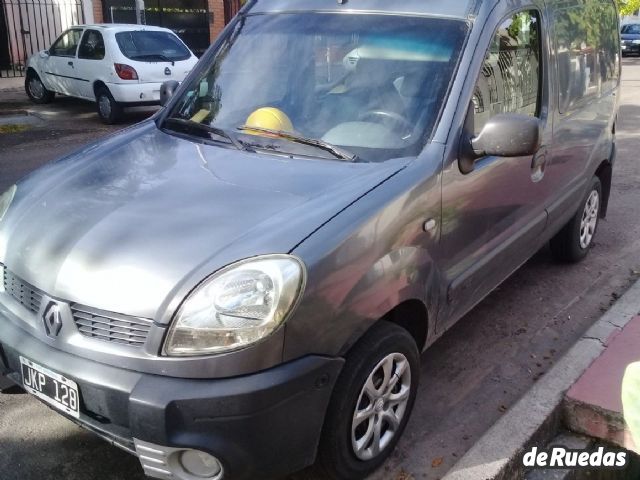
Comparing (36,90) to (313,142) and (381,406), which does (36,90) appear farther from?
(381,406)

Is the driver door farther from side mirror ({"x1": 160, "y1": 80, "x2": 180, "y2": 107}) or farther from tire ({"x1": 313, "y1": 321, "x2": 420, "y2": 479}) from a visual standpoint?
side mirror ({"x1": 160, "y1": 80, "x2": 180, "y2": 107})

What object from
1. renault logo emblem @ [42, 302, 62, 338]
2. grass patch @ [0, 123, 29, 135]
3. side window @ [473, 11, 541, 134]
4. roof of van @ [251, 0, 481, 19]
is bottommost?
A: grass patch @ [0, 123, 29, 135]

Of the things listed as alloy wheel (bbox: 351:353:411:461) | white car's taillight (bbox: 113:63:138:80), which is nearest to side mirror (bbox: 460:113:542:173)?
alloy wheel (bbox: 351:353:411:461)

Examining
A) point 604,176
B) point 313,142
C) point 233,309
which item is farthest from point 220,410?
point 604,176

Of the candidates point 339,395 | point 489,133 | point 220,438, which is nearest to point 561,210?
point 489,133

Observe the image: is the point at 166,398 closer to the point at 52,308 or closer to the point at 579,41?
the point at 52,308

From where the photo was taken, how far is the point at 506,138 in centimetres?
302

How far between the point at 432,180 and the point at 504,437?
1.15m

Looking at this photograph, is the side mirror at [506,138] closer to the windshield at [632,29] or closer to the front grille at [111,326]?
the front grille at [111,326]

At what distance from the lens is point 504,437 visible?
9.95 feet

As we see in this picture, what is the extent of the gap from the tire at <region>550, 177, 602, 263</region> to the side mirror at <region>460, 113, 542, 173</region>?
2.06m

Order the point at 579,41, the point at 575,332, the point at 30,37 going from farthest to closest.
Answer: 1. the point at 30,37
2. the point at 579,41
3. the point at 575,332

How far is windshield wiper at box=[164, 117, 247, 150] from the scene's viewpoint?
10.6 ft

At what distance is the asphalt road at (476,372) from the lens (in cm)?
297
